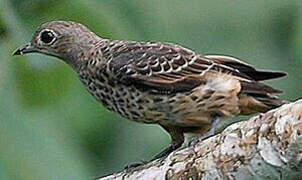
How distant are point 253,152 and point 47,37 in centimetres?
153

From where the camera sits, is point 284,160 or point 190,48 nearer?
point 284,160

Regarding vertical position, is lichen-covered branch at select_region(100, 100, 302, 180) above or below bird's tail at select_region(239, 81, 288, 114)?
above

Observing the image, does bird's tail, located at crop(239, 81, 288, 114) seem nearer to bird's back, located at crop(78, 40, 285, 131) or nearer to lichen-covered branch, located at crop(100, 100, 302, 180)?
bird's back, located at crop(78, 40, 285, 131)

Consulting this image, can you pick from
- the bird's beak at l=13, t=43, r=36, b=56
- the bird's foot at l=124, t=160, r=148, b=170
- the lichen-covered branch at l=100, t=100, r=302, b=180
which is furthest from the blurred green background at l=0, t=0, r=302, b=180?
the lichen-covered branch at l=100, t=100, r=302, b=180

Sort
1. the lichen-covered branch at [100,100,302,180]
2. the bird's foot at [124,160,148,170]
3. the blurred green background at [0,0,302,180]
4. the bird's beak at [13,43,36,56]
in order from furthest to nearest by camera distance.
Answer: the bird's beak at [13,43,36,56] → the blurred green background at [0,0,302,180] → the bird's foot at [124,160,148,170] → the lichen-covered branch at [100,100,302,180]

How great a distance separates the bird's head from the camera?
162 inches


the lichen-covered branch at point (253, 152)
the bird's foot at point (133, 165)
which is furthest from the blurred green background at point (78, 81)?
the lichen-covered branch at point (253, 152)

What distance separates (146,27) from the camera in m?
3.92

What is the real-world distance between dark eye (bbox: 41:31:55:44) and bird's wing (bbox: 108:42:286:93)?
298mm

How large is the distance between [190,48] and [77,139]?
1.67 feet

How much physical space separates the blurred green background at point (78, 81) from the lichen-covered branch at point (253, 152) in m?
0.68

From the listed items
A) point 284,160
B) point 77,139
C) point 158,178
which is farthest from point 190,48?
point 284,160

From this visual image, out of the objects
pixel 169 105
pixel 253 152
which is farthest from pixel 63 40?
pixel 253 152

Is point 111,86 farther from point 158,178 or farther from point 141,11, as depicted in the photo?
point 158,178
